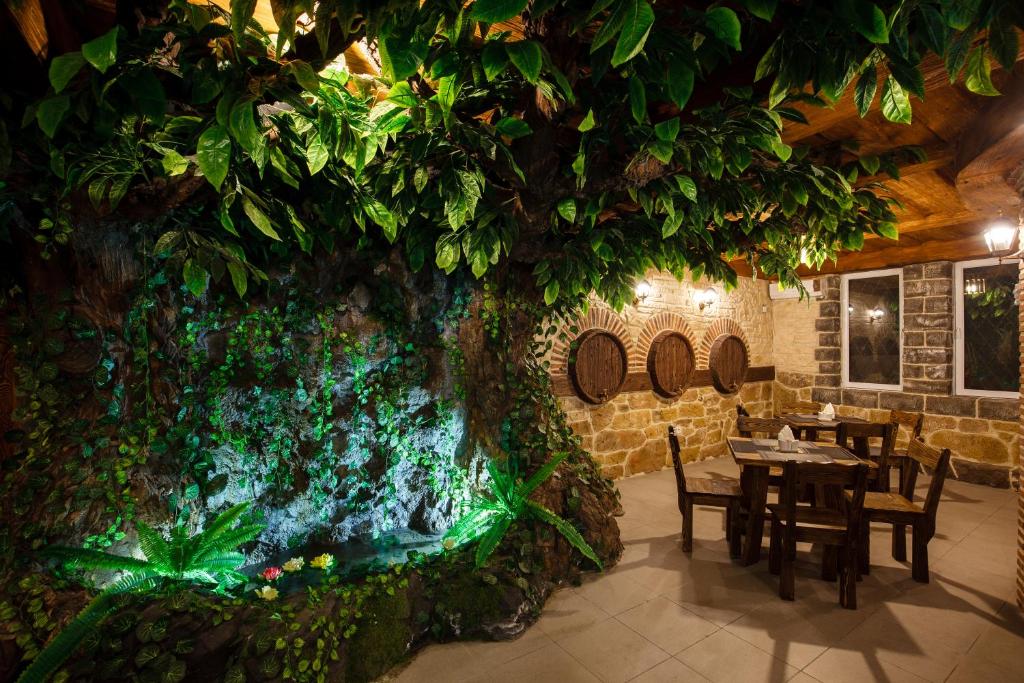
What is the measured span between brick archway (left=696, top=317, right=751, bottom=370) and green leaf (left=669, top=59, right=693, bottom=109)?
514cm

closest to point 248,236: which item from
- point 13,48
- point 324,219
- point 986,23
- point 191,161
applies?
point 324,219

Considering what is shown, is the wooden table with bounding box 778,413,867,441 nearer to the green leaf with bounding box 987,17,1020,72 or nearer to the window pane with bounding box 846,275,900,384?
the window pane with bounding box 846,275,900,384

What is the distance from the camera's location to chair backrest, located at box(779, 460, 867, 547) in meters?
2.55

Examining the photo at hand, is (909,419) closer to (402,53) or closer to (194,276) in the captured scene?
(402,53)

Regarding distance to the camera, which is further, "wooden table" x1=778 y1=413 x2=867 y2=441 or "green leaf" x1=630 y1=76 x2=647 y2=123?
"wooden table" x1=778 y1=413 x2=867 y2=441

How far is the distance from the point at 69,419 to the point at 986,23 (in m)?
3.78

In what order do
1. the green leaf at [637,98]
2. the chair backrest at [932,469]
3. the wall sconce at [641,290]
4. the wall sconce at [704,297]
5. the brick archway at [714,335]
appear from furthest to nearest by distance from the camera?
the brick archway at [714,335]
the wall sconce at [704,297]
the wall sconce at [641,290]
the chair backrest at [932,469]
the green leaf at [637,98]

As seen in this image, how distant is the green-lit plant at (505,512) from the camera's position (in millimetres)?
2785

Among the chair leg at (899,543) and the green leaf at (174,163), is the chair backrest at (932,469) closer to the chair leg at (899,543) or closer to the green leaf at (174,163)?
the chair leg at (899,543)

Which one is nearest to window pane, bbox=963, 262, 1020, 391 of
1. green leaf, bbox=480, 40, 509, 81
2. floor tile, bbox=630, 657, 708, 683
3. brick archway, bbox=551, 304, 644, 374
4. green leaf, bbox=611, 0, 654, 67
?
brick archway, bbox=551, 304, 644, 374

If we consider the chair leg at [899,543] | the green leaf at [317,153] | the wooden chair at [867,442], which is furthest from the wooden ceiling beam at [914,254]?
the green leaf at [317,153]

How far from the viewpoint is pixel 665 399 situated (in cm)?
558

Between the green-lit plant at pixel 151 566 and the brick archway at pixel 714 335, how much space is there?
5.41m

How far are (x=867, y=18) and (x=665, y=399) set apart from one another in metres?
4.80
